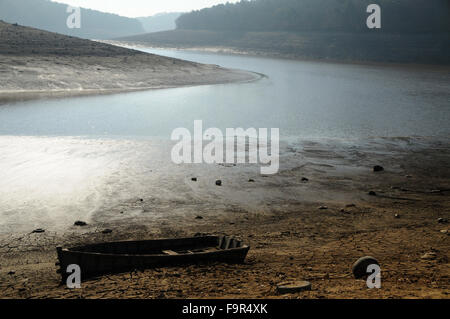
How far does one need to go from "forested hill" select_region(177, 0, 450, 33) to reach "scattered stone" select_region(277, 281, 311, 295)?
64.0 meters

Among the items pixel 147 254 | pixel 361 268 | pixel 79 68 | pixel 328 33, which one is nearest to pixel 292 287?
pixel 361 268

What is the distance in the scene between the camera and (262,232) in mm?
8133

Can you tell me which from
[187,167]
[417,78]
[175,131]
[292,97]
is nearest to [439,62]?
[417,78]

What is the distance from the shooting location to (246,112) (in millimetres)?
21156

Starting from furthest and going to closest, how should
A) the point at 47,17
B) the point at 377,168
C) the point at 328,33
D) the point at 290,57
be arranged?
the point at 47,17, the point at 328,33, the point at 290,57, the point at 377,168

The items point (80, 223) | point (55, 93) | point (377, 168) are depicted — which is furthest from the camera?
point (55, 93)

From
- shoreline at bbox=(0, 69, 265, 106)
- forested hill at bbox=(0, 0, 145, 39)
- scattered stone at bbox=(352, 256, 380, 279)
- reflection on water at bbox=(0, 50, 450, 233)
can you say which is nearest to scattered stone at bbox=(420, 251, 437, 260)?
scattered stone at bbox=(352, 256, 380, 279)


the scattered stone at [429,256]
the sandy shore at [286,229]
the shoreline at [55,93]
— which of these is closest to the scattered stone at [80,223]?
the sandy shore at [286,229]

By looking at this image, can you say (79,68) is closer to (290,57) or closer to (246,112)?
(246,112)

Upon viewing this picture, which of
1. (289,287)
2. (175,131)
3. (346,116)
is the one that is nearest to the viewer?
(289,287)

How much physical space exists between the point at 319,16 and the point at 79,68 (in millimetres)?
62980

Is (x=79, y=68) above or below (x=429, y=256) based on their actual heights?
above

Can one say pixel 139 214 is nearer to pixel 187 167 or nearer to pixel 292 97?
pixel 187 167

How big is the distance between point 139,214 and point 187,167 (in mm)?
3376
